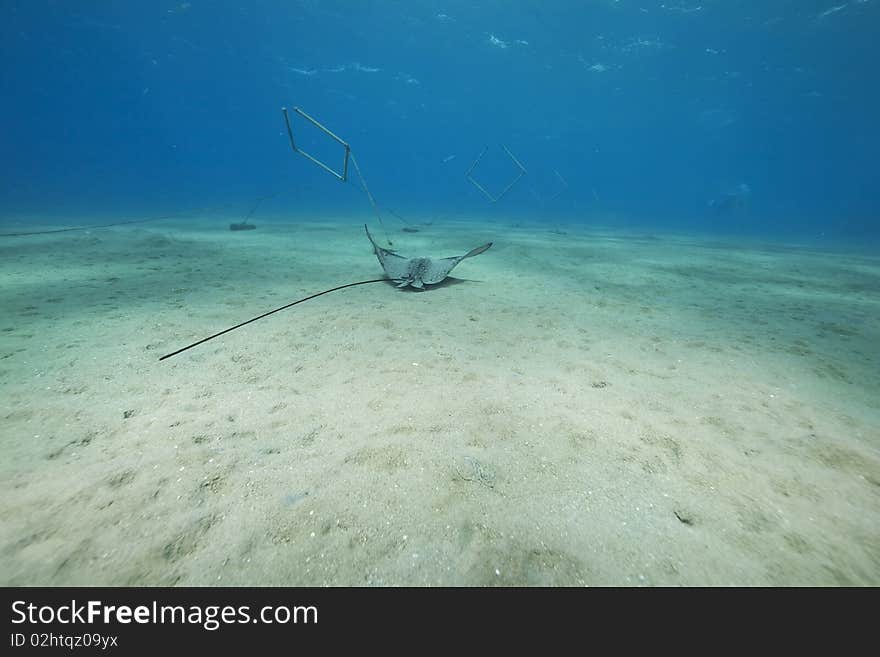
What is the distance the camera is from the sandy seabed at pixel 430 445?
→ 192cm

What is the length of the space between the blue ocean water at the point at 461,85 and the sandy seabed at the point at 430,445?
1511cm

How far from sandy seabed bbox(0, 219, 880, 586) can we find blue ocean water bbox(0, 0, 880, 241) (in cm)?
1511

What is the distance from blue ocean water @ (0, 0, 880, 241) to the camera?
3581cm

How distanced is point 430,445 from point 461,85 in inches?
3342

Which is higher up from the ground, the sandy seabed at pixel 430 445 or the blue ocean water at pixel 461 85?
the blue ocean water at pixel 461 85

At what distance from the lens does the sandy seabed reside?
1.92m

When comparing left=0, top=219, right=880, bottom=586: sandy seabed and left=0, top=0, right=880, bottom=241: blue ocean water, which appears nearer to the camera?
left=0, top=219, right=880, bottom=586: sandy seabed

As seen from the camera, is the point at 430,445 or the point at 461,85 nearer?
the point at 430,445

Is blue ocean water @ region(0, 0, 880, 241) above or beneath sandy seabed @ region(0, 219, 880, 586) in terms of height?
above

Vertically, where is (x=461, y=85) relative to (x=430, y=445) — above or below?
above

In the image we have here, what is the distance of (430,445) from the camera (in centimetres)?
280
